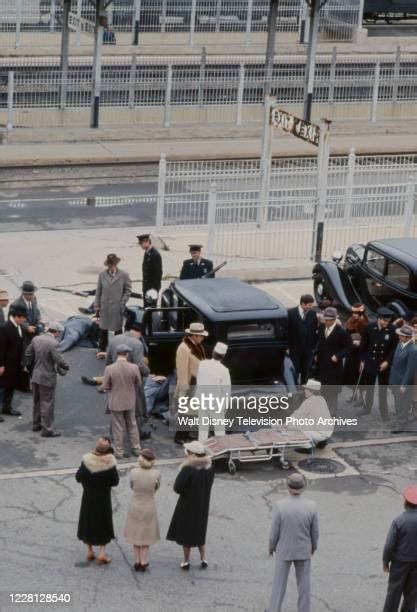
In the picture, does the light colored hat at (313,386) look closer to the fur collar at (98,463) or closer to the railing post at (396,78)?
the fur collar at (98,463)

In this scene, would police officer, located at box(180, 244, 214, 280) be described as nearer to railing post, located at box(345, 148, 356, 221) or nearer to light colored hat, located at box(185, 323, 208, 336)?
light colored hat, located at box(185, 323, 208, 336)

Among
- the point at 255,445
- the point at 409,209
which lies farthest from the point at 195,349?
the point at 409,209

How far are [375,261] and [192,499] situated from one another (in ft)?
25.4

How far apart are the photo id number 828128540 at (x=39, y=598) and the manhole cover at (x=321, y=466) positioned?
4.01 metres

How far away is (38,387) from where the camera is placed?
52.1 feet

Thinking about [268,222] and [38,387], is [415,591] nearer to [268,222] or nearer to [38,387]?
[38,387]

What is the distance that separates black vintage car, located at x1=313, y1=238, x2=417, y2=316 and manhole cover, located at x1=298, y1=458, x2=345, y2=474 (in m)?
3.53

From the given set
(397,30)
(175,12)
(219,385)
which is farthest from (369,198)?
(397,30)

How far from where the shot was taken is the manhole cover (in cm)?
1537

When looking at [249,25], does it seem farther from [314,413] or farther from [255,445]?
[255,445]

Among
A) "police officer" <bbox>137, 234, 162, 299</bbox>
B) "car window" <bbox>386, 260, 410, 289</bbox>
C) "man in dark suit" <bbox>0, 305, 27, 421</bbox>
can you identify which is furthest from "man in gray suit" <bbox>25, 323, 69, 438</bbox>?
"car window" <bbox>386, 260, 410, 289</bbox>

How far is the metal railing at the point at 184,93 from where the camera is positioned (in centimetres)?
3272

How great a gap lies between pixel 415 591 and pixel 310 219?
39.4 ft

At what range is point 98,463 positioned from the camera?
1287 centimetres
